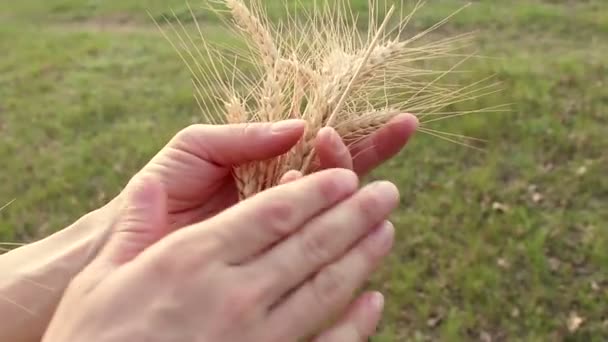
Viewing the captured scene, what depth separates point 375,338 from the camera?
3383 mm

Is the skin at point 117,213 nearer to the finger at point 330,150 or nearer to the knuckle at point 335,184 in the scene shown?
the finger at point 330,150

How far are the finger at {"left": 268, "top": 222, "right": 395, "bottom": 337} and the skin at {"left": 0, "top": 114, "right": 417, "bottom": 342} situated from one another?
11.3 inches

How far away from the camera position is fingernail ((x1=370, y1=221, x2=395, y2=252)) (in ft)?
4.43

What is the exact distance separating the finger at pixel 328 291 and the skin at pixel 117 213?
0.94ft

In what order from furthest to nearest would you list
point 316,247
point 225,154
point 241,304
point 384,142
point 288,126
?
point 384,142
point 225,154
point 288,126
point 316,247
point 241,304

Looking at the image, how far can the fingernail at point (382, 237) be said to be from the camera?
4.43 ft

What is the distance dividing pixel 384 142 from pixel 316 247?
628 mm

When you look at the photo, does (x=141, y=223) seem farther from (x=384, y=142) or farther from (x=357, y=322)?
(x=384, y=142)

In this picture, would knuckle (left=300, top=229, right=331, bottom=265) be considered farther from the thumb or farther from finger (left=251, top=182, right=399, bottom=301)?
the thumb

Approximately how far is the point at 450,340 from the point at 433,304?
0.73 feet

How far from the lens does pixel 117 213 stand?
5.20 ft

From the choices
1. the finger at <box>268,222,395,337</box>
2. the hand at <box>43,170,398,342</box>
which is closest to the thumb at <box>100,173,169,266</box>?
the hand at <box>43,170,398,342</box>

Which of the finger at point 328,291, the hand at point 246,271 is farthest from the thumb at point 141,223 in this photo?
the finger at point 328,291

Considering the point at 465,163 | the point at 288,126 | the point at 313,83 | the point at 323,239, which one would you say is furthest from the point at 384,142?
the point at 465,163
